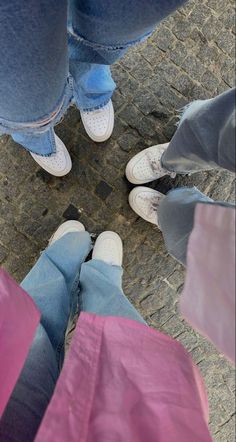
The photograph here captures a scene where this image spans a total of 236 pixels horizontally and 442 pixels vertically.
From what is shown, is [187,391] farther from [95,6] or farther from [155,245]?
[155,245]

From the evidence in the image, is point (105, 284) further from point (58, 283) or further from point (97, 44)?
point (97, 44)

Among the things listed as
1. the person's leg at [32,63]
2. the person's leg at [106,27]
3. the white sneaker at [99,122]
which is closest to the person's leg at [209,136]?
the person's leg at [106,27]

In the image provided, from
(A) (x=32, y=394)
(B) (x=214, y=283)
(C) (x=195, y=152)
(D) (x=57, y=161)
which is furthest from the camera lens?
(D) (x=57, y=161)

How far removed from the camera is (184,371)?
110cm

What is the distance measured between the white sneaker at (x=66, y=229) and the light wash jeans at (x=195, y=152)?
0.48 meters

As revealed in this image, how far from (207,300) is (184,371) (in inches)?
15.5

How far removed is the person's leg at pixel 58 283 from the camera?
4.88ft

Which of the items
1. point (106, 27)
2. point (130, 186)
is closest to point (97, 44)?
point (106, 27)

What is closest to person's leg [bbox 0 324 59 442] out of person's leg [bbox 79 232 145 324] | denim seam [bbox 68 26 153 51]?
person's leg [bbox 79 232 145 324]

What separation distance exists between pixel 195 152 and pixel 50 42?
1.75ft

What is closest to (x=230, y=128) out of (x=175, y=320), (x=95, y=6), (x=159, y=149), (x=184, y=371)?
(x=95, y=6)

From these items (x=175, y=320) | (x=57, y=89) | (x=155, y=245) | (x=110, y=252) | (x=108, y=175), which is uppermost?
(x=57, y=89)

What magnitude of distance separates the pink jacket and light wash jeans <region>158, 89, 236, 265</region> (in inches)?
11.5

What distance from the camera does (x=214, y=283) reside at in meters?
0.78
